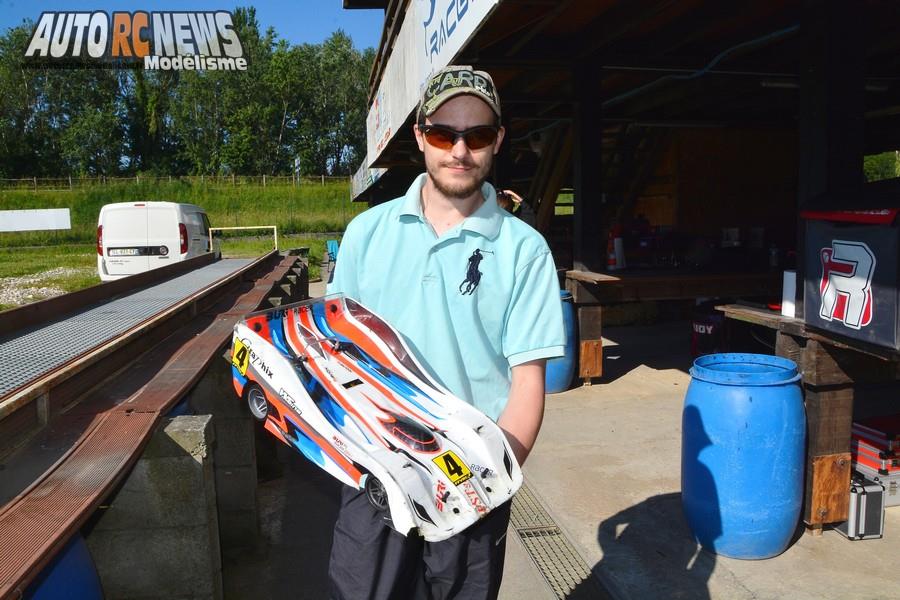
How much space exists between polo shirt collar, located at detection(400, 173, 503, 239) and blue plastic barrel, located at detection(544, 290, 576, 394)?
601cm

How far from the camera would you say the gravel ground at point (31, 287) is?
18513mm

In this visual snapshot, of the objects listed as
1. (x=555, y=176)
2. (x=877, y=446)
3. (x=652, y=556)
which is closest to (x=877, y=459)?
(x=877, y=446)

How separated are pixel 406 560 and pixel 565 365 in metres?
6.44

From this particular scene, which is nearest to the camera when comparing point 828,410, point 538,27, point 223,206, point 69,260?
point 828,410

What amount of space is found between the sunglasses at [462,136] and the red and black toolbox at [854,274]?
2556 mm

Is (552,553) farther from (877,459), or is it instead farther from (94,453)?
(94,453)

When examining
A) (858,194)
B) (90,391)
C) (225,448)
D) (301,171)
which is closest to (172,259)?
(225,448)

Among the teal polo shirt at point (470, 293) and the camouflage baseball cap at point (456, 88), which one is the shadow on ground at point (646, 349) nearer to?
the teal polo shirt at point (470, 293)

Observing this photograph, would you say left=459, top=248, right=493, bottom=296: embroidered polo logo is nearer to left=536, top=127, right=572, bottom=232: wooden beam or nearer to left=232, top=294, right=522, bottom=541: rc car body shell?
left=232, top=294, right=522, bottom=541: rc car body shell

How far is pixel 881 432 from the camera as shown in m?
4.80

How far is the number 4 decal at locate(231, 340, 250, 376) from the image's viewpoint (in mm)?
2322

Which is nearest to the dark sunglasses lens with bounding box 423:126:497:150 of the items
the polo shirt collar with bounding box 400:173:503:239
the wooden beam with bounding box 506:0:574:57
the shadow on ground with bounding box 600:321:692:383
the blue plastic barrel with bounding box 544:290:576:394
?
the polo shirt collar with bounding box 400:173:503:239
